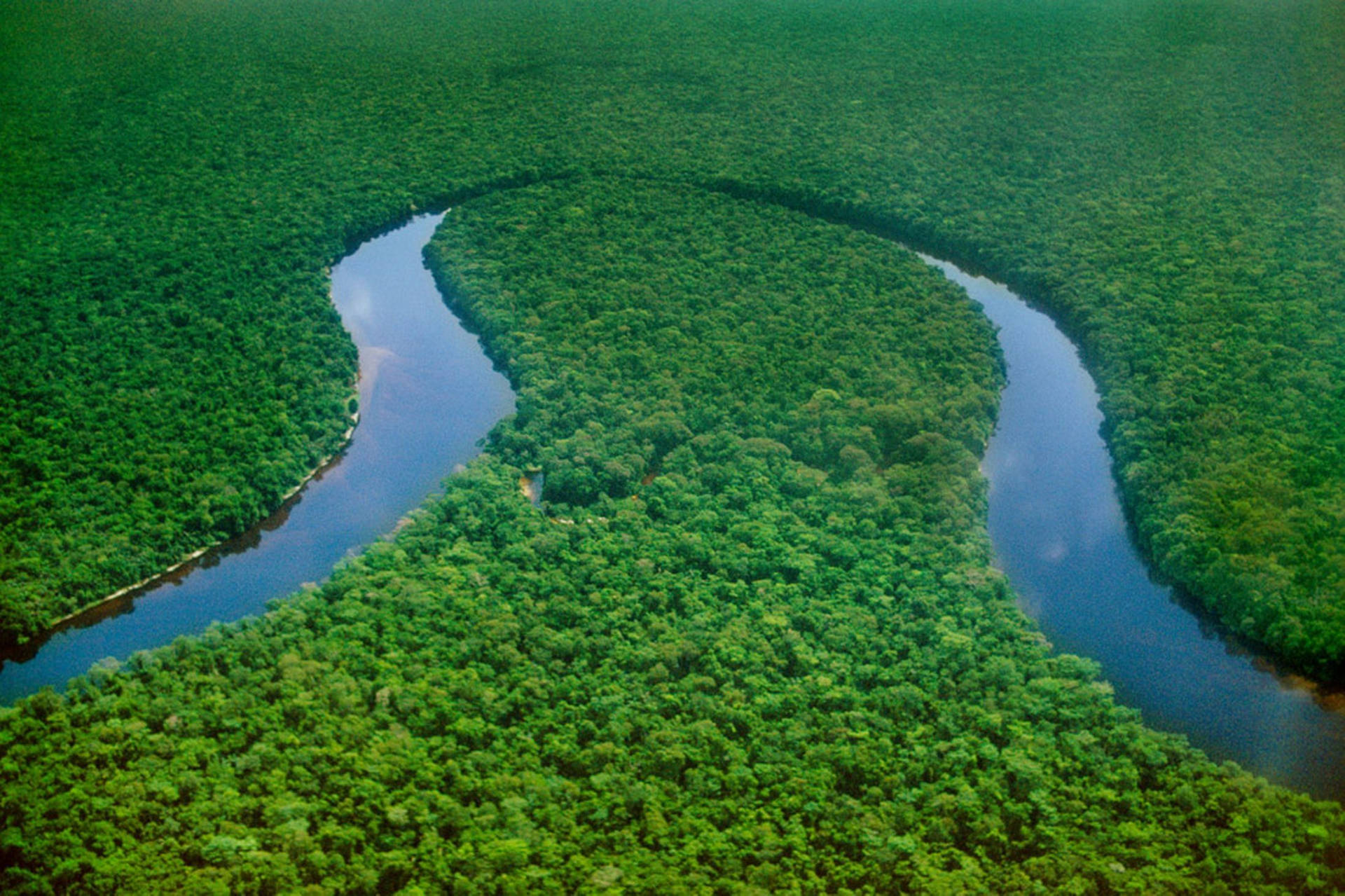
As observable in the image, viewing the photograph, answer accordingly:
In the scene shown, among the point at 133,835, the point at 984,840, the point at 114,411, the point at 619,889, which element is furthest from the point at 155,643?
Answer: the point at 984,840

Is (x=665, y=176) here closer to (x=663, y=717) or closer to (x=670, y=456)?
(x=670, y=456)

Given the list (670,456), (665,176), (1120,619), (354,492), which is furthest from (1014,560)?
(665,176)

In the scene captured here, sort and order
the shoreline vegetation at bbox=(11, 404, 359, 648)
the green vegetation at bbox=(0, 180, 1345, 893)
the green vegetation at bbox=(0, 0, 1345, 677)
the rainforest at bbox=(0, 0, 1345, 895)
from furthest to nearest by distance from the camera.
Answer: the green vegetation at bbox=(0, 0, 1345, 677)
the shoreline vegetation at bbox=(11, 404, 359, 648)
the rainforest at bbox=(0, 0, 1345, 895)
the green vegetation at bbox=(0, 180, 1345, 893)

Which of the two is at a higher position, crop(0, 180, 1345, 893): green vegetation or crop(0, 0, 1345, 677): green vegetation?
crop(0, 0, 1345, 677): green vegetation

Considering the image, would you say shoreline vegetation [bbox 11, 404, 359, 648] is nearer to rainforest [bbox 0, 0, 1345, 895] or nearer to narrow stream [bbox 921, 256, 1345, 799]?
rainforest [bbox 0, 0, 1345, 895]

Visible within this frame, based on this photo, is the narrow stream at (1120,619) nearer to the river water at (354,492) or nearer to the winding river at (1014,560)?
the winding river at (1014,560)

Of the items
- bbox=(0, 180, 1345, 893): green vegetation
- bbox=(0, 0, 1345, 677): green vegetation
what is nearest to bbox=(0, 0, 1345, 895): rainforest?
bbox=(0, 180, 1345, 893): green vegetation
